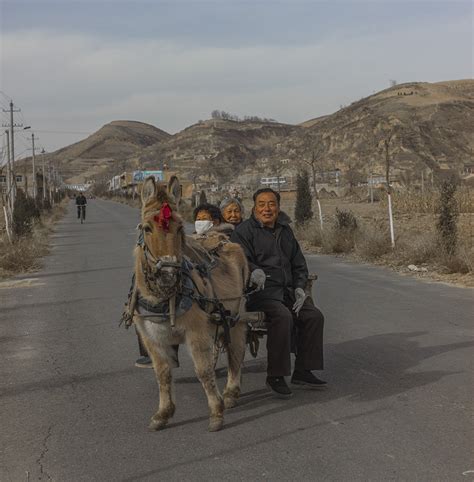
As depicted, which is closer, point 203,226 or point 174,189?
point 174,189

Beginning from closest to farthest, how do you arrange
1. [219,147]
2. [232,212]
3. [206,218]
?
[206,218]
[232,212]
[219,147]

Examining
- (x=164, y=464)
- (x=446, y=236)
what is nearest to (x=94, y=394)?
(x=164, y=464)

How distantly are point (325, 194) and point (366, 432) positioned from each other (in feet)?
192

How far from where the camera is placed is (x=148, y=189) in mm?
4492

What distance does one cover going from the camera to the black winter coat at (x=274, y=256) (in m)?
5.93

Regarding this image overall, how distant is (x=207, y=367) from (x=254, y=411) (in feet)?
2.66

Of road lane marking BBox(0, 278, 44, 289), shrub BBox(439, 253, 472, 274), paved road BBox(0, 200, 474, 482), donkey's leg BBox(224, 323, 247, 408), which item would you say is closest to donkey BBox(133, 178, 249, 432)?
donkey's leg BBox(224, 323, 247, 408)

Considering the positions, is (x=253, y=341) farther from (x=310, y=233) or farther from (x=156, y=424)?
(x=310, y=233)

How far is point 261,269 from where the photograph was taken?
19.0ft

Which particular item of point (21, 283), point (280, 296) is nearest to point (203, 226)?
point (280, 296)

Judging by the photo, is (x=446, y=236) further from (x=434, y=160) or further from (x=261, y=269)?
(x=434, y=160)

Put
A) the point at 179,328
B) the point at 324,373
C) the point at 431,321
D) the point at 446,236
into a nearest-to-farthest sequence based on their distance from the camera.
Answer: the point at 179,328 → the point at 324,373 → the point at 431,321 → the point at 446,236

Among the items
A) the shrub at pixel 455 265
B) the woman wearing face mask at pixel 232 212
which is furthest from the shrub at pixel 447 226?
the woman wearing face mask at pixel 232 212

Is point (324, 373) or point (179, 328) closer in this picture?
point (179, 328)
